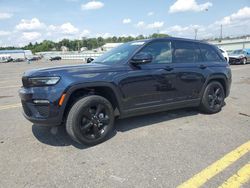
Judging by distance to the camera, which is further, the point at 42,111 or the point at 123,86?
the point at 123,86

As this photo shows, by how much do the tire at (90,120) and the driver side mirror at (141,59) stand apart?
896 millimetres

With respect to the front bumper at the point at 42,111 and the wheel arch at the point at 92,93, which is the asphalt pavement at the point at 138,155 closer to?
the front bumper at the point at 42,111

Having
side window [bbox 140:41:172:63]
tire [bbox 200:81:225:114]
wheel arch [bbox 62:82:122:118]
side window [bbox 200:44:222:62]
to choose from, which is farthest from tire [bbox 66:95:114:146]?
side window [bbox 200:44:222:62]

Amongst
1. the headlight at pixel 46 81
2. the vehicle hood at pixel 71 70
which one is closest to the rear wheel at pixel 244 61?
the vehicle hood at pixel 71 70

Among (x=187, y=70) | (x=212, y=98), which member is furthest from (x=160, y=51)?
(x=212, y=98)

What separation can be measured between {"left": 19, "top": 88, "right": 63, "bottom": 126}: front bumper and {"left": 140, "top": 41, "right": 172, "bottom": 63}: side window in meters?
1.98

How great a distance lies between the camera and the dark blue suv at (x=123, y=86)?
373 centimetres

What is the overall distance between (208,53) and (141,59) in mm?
2318

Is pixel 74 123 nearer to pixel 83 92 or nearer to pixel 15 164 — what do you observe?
pixel 83 92

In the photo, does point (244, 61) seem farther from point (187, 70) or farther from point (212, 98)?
point (187, 70)

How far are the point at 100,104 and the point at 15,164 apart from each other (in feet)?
5.04

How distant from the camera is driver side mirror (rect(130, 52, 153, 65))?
427 cm

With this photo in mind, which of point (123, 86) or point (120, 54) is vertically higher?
point (120, 54)

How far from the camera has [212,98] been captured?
18.9 feet
